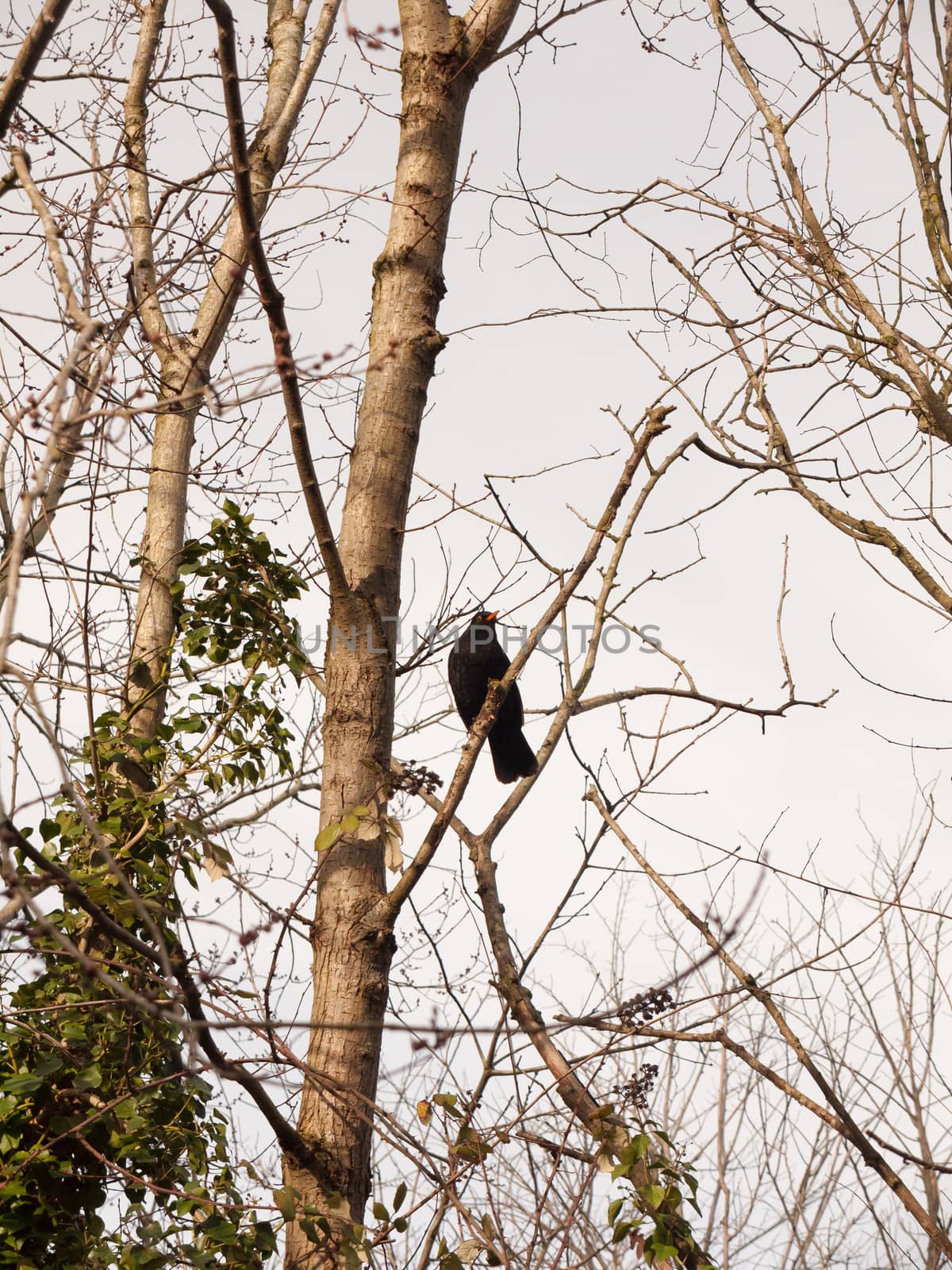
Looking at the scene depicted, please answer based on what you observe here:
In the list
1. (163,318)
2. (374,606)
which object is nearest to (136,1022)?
(374,606)

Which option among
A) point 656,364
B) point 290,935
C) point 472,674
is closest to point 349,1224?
point 290,935

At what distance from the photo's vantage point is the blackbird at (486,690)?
5.83m

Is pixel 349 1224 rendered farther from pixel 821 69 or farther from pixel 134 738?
pixel 821 69

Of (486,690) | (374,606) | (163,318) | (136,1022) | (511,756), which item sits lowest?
(136,1022)

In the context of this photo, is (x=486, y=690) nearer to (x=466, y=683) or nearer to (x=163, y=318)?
(x=466, y=683)

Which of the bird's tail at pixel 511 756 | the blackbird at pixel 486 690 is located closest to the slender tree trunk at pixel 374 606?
the blackbird at pixel 486 690

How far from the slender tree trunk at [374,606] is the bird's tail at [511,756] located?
10.1 feet

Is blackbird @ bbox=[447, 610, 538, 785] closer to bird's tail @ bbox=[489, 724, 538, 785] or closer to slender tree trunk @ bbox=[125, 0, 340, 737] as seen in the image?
bird's tail @ bbox=[489, 724, 538, 785]

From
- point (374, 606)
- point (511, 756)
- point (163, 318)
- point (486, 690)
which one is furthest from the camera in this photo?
point (511, 756)

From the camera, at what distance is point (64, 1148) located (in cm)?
278

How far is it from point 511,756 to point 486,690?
0.42 metres

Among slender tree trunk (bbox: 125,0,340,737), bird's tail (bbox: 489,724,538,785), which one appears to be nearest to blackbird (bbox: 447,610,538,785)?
bird's tail (bbox: 489,724,538,785)

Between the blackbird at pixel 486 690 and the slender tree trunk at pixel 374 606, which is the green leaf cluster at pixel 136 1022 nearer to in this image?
the slender tree trunk at pixel 374 606

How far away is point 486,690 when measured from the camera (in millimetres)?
5797
